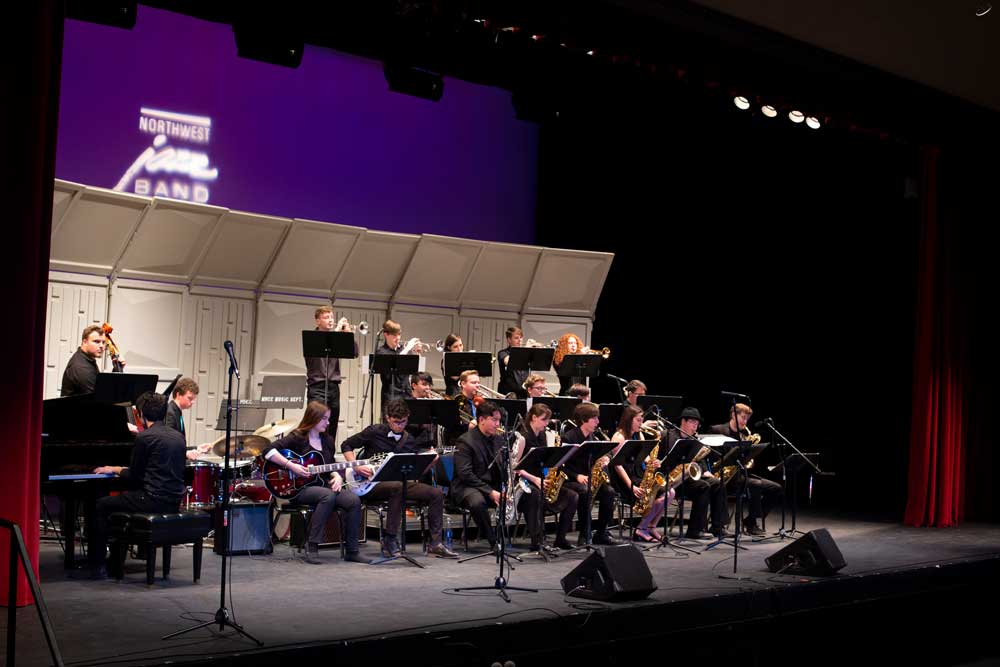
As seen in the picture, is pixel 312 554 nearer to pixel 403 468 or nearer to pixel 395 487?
pixel 395 487

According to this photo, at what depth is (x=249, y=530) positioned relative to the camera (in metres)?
9.00

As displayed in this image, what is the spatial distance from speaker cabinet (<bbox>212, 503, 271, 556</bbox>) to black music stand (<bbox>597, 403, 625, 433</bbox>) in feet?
11.6

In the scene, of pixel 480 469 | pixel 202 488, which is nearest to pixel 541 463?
pixel 480 469

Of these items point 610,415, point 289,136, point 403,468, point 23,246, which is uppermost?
point 289,136

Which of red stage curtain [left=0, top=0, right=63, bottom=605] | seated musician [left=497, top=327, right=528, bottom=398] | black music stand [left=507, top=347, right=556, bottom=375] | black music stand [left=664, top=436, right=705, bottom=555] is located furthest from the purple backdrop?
black music stand [left=664, top=436, right=705, bottom=555]

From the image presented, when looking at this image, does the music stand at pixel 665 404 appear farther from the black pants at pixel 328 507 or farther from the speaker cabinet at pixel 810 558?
the black pants at pixel 328 507

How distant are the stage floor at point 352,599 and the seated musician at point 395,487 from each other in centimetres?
27

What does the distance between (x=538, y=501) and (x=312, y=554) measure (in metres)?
2.08

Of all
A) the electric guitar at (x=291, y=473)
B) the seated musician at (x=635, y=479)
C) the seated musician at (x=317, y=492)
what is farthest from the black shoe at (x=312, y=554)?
the seated musician at (x=635, y=479)

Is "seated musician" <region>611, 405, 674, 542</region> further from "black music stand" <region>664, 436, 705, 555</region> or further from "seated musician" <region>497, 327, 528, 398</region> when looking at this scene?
"seated musician" <region>497, 327, 528, 398</region>

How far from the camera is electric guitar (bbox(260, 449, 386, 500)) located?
28.7 feet

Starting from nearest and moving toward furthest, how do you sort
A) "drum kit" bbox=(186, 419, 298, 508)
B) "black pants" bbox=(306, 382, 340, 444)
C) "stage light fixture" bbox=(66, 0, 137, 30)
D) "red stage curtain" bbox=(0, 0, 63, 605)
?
1. "red stage curtain" bbox=(0, 0, 63, 605)
2. "stage light fixture" bbox=(66, 0, 137, 30)
3. "drum kit" bbox=(186, 419, 298, 508)
4. "black pants" bbox=(306, 382, 340, 444)

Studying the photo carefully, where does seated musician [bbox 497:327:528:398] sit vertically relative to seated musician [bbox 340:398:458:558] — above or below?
above

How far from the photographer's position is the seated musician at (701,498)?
35.0 ft
